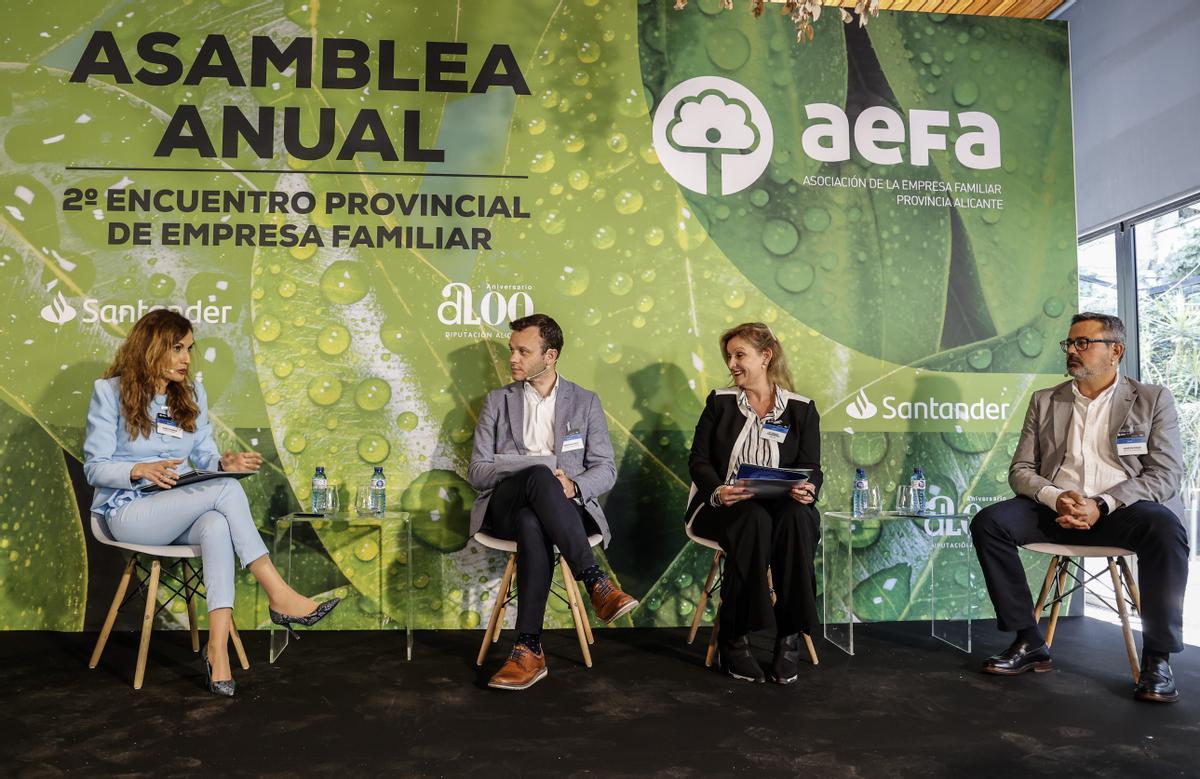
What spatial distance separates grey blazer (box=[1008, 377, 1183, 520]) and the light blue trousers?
9.44ft

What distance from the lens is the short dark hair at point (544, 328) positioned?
3.48 metres

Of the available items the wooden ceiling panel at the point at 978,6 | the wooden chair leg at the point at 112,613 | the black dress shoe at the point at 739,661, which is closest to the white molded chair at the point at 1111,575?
the black dress shoe at the point at 739,661

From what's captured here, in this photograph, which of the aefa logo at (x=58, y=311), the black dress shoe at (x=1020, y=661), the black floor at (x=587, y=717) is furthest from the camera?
the aefa logo at (x=58, y=311)

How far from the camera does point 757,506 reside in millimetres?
3049

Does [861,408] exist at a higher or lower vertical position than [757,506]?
higher

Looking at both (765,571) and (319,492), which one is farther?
(319,492)

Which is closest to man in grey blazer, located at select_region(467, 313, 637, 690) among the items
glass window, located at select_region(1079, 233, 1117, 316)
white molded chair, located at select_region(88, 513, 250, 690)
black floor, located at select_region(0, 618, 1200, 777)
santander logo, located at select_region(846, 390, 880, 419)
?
black floor, located at select_region(0, 618, 1200, 777)

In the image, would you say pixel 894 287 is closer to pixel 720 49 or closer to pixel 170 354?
pixel 720 49

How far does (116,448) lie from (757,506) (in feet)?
7.47

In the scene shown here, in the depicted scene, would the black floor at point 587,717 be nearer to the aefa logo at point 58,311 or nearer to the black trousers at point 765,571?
the black trousers at point 765,571

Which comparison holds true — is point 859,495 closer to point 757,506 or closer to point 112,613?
point 757,506

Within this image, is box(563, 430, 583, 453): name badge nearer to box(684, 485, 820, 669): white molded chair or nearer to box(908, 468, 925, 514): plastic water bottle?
box(684, 485, 820, 669): white molded chair

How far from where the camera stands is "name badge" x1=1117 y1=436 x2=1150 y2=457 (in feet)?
10.1

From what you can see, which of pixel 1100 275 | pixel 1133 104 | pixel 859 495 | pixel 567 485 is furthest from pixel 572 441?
pixel 1133 104
